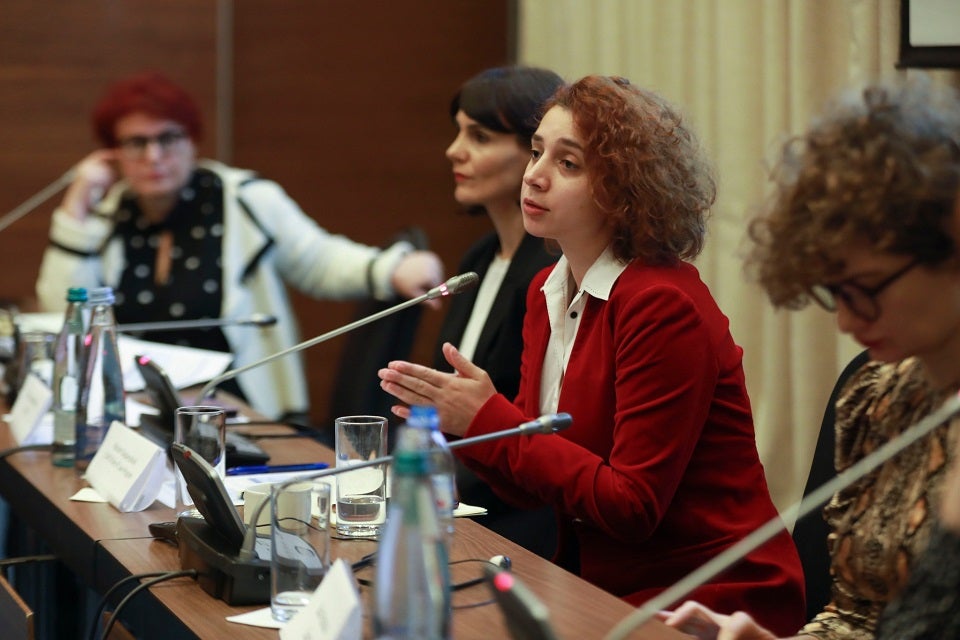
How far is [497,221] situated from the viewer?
251 centimetres

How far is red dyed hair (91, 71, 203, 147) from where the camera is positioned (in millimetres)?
3467

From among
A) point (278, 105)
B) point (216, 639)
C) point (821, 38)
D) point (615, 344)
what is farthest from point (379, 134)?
point (216, 639)

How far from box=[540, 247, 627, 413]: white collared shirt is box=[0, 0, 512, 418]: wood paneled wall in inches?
115

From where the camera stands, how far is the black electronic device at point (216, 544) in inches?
54.1

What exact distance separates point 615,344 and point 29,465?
106 centimetres

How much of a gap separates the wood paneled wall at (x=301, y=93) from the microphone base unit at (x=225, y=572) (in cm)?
313

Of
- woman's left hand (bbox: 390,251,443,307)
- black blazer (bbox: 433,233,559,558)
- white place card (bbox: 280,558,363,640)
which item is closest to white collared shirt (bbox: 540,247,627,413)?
black blazer (bbox: 433,233,559,558)

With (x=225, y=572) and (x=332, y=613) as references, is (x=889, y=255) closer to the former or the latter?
(x=332, y=613)

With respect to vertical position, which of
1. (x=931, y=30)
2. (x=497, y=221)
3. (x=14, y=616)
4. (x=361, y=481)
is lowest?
(x=14, y=616)

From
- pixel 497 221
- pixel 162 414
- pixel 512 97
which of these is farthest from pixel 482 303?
pixel 162 414

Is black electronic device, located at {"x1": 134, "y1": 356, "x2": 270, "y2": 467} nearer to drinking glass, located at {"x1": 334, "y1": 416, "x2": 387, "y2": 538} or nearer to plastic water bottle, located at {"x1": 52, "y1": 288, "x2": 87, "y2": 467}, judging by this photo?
plastic water bottle, located at {"x1": 52, "y1": 288, "x2": 87, "y2": 467}

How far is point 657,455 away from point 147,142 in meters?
2.28

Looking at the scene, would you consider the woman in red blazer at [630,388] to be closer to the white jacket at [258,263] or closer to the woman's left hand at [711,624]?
the woman's left hand at [711,624]

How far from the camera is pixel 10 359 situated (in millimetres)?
2848
